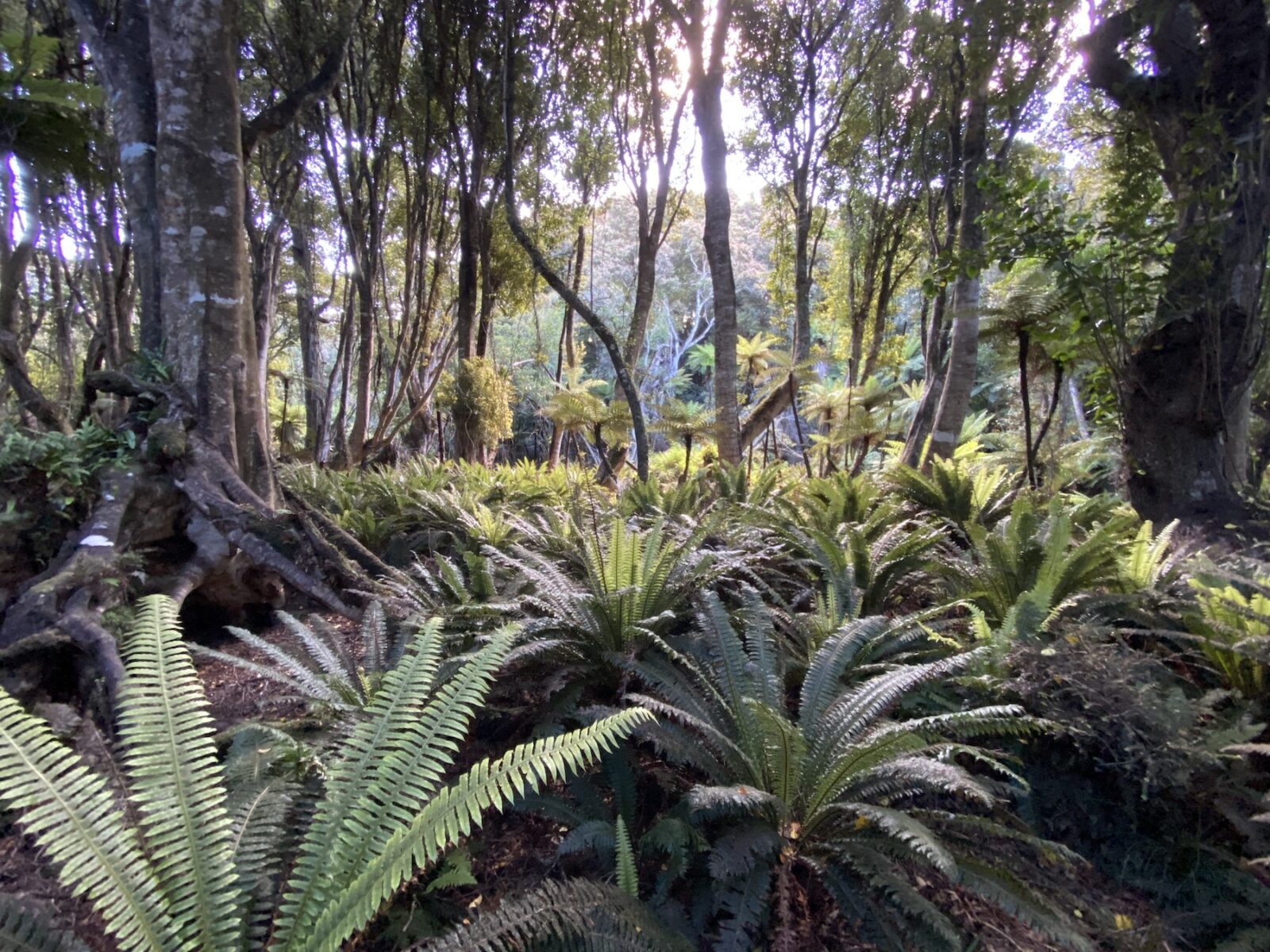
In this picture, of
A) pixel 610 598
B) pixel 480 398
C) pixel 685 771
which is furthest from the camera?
pixel 480 398

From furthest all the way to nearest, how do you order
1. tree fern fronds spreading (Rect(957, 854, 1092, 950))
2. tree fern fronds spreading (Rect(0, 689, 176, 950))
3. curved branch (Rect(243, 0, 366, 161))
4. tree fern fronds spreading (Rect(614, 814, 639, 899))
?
curved branch (Rect(243, 0, 366, 161))
tree fern fronds spreading (Rect(614, 814, 639, 899))
tree fern fronds spreading (Rect(957, 854, 1092, 950))
tree fern fronds spreading (Rect(0, 689, 176, 950))

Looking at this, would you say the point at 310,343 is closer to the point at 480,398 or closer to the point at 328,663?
the point at 480,398

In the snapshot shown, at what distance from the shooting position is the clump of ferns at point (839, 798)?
1358mm

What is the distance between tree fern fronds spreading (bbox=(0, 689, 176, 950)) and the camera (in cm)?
99

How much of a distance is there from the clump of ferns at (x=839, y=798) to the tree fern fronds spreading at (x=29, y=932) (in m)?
1.19

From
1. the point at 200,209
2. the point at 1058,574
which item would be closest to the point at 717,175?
the point at 200,209

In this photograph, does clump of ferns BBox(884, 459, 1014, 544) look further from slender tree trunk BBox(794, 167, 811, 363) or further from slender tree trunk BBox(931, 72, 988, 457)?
slender tree trunk BBox(794, 167, 811, 363)

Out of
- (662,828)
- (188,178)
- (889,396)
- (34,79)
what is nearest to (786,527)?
(662,828)

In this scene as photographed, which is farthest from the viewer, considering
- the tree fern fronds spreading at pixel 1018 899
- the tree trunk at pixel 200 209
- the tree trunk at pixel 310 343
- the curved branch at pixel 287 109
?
the tree trunk at pixel 310 343

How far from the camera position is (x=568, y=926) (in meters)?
1.26

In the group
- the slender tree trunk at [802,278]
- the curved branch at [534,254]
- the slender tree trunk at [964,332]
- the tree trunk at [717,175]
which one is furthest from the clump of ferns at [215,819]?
the slender tree trunk at [802,278]

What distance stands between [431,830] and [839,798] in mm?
1108

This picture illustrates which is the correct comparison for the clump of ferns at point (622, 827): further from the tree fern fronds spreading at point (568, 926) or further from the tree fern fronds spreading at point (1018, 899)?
the tree fern fronds spreading at point (1018, 899)

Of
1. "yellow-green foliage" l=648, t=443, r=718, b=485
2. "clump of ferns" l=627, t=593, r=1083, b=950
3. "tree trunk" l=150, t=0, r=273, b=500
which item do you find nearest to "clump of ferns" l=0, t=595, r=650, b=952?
"clump of ferns" l=627, t=593, r=1083, b=950
